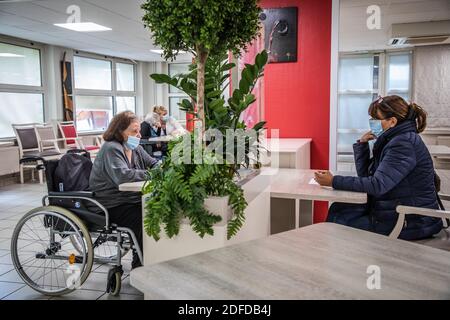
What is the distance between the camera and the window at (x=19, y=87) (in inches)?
295

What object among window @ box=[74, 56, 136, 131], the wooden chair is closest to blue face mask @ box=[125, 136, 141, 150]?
the wooden chair

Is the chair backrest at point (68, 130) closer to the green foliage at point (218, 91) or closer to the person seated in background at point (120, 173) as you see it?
the person seated in background at point (120, 173)

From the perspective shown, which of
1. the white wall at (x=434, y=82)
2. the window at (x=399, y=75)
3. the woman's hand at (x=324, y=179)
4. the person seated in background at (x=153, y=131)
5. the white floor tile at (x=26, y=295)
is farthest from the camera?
the window at (x=399, y=75)

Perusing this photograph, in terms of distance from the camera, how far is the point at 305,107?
13.4ft

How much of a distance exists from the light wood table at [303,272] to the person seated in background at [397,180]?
95 cm

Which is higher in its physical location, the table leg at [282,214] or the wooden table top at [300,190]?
the wooden table top at [300,190]

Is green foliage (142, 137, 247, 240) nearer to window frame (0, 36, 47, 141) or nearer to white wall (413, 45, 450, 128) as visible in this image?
window frame (0, 36, 47, 141)

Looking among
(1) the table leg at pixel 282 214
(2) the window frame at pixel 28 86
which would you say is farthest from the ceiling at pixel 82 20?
(1) the table leg at pixel 282 214

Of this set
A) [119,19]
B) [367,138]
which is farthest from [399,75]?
[367,138]

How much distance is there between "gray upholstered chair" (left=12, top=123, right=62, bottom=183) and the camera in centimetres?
705

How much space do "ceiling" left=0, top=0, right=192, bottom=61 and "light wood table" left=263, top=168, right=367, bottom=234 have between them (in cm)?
258

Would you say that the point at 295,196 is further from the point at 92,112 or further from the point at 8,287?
the point at 92,112

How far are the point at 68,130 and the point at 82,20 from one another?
275 centimetres
